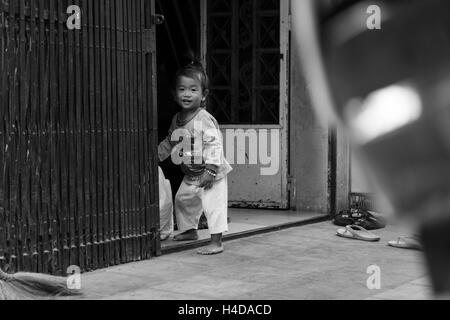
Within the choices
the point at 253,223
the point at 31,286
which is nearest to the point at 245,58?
the point at 253,223

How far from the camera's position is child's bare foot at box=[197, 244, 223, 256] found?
638cm

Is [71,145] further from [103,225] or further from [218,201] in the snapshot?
[218,201]

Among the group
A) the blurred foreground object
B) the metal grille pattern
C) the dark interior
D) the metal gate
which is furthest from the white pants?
the blurred foreground object

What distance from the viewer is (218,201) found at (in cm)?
646

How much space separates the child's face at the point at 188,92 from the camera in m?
6.61

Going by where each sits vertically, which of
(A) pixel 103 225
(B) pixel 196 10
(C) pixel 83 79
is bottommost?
(A) pixel 103 225

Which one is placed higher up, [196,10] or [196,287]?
[196,10]

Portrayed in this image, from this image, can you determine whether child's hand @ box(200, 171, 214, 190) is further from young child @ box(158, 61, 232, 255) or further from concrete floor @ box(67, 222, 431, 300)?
→ concrete floor @ box(67, 222, 431, 300)

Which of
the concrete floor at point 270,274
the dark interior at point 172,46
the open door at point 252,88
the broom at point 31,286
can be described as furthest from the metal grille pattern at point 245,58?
the broom at point 31,286

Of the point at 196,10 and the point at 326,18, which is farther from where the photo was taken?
the point at 196,10
